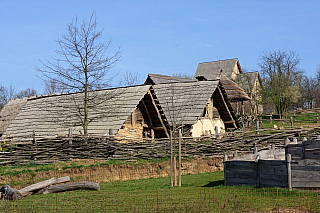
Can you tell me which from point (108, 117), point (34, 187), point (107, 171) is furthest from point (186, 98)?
point (34, 187)

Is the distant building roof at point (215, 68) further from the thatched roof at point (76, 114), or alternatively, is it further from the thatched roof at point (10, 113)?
the thatched roof at point (76, 114)

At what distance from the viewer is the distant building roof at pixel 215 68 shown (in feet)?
173

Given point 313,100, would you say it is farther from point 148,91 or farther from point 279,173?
point 279,173

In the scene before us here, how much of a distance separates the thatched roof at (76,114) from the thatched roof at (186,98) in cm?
257

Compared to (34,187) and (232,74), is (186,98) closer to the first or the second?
(34,187)

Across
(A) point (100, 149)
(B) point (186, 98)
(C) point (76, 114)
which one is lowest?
(A) point (100, 149)

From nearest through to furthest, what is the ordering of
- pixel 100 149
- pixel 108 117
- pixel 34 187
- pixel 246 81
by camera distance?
pixel 34 187
pixel 100 149
pixel 108 117
pixel 246 81

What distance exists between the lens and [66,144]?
18109 mm

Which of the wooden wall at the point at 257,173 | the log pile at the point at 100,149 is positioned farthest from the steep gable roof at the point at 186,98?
the wooden wall at the point at 257,173

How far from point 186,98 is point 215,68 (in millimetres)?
30316

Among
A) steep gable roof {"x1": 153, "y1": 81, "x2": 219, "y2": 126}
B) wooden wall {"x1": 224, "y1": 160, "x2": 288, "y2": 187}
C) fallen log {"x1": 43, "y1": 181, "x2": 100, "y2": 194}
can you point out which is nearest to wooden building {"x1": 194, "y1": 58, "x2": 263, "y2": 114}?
steep gable roof {"x1": 153, "y1": 81, "x2": 219, "y2": 126}

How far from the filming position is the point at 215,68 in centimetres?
5403

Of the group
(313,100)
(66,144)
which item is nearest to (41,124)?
(66,144)

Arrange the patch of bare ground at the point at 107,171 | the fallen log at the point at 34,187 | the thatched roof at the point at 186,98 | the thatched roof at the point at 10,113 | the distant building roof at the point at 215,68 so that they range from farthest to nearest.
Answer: the distant building roof at the point at 215,68
the thatched roof at the point at 10,113
the thatched roof at the point at 186,98
the patch of bare ground at the point at 107,171
the fallen log at the point at 34,187
